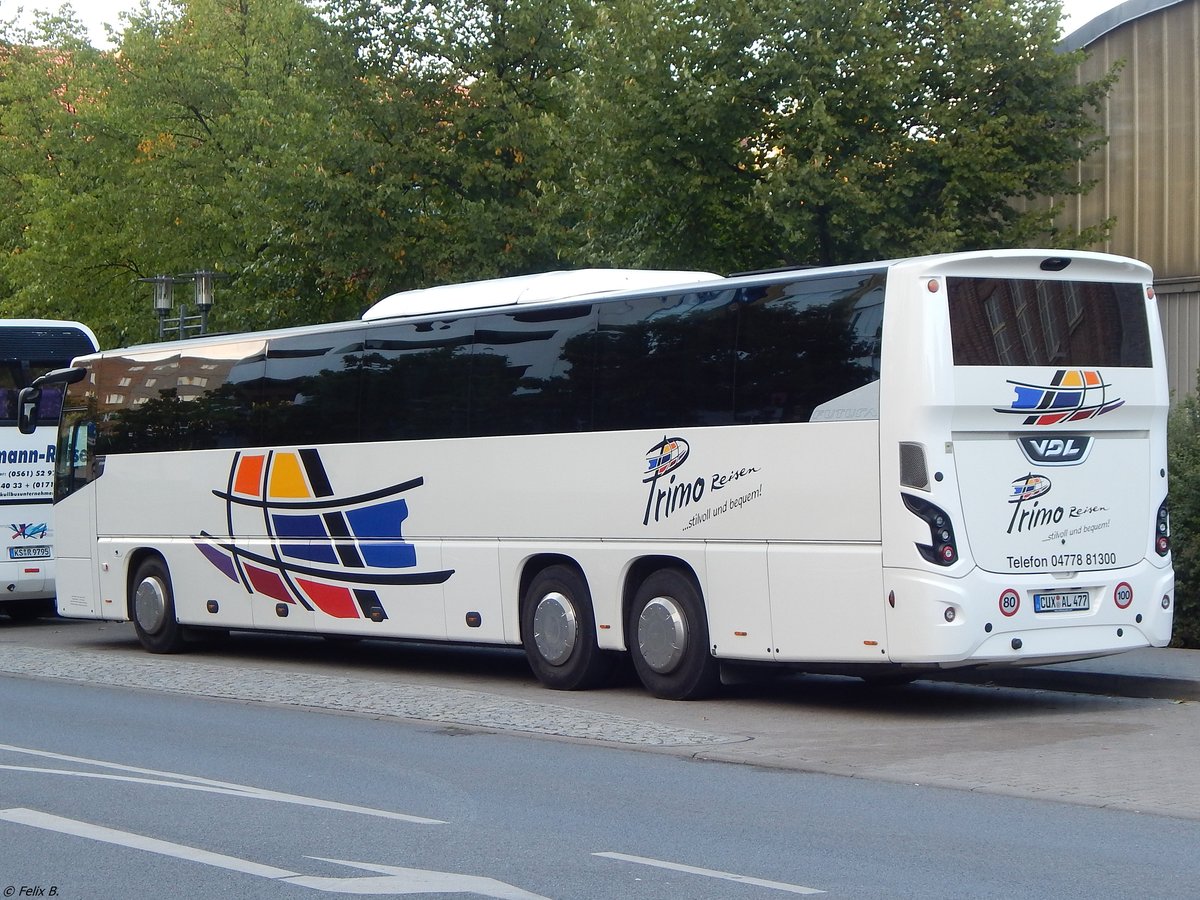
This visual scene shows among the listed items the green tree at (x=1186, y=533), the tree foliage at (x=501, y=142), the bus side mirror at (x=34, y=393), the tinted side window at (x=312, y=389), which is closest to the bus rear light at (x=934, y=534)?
the green tree at (x=1186, y=533)

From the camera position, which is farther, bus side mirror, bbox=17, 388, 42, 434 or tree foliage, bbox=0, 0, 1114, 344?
tree foliage, bbox=0, 0, 1114, 344

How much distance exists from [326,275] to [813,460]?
22614 mm

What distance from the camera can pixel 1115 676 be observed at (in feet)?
45.8

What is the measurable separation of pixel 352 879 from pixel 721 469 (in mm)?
6833

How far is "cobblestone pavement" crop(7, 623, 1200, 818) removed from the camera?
33.5 ft

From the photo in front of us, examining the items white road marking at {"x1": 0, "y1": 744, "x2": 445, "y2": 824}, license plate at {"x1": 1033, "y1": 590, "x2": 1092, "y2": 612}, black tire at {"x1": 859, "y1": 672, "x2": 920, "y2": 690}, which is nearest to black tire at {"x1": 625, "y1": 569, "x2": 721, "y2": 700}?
black tire at {"x1": 859, "y1": 672, "x2": 920, "y2": 690}

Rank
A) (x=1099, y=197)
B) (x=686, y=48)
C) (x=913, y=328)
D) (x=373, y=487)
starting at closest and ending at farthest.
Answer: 1. (x=913, y=328)
2. (x=373, y=487)
3. (x=686, y=48)
4. (x=1099, y=197)

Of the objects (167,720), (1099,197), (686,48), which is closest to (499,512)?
(167,720)

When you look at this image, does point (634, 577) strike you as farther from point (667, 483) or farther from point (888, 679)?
point (888, 679)

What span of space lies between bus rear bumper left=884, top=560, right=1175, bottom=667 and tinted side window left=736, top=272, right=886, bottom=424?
148cm

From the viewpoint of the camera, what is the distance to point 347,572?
56.0 ft

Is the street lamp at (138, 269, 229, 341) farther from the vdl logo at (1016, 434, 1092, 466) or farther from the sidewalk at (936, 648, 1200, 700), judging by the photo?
the vdl logo at (1016, 434, 1092, 466)

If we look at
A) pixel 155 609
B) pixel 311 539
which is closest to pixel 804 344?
pixel 311 539

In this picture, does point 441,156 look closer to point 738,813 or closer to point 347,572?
point 347,572
